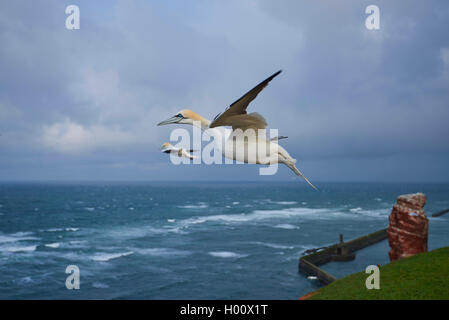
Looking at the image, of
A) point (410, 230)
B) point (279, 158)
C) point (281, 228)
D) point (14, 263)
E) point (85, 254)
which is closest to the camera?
point (279, 158)

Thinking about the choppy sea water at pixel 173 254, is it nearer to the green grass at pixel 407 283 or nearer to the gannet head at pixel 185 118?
the green grass at pixel 407 283

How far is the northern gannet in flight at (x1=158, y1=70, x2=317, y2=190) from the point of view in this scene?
4.87 feet

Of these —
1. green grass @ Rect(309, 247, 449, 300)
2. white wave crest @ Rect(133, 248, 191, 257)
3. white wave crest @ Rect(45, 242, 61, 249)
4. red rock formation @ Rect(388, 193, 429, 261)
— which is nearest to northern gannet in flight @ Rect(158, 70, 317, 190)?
green grass @ Rect(309, 247, 449, 300)

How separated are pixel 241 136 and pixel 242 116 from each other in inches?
4.3

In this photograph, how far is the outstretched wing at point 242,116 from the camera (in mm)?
1228

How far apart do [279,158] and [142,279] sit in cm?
3355

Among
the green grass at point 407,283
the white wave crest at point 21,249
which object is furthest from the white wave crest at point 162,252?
the green grass at point 407,283

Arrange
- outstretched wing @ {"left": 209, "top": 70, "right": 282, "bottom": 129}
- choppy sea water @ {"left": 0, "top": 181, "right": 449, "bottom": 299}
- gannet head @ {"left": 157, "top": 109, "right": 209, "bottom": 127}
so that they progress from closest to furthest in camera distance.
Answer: outstretched wing @ {"left": 209, "top": 70, "right": 282, "bottom": 129}
gannet head @ {"left": 157, "top": 109, "right": 209, "bottom": 127}
choppy sea water @ {"left": 0, "top": 181, "right": 449, "bottom": 299}

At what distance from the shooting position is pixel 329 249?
1329 inches

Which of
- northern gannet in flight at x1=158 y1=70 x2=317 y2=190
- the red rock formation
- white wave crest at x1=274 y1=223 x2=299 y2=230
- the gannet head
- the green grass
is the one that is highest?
the gannet head

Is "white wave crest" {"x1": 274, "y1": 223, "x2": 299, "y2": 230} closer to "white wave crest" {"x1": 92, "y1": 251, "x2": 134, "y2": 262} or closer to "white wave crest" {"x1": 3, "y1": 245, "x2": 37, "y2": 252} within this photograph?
"white wave crest" {"x1": 92, "y1": 251, "x2": 134, "y2": 262}

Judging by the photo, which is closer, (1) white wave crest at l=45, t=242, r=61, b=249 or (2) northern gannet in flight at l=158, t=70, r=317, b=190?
(2) northern gannet in flight at l=158, t=70, r=317, b=190
